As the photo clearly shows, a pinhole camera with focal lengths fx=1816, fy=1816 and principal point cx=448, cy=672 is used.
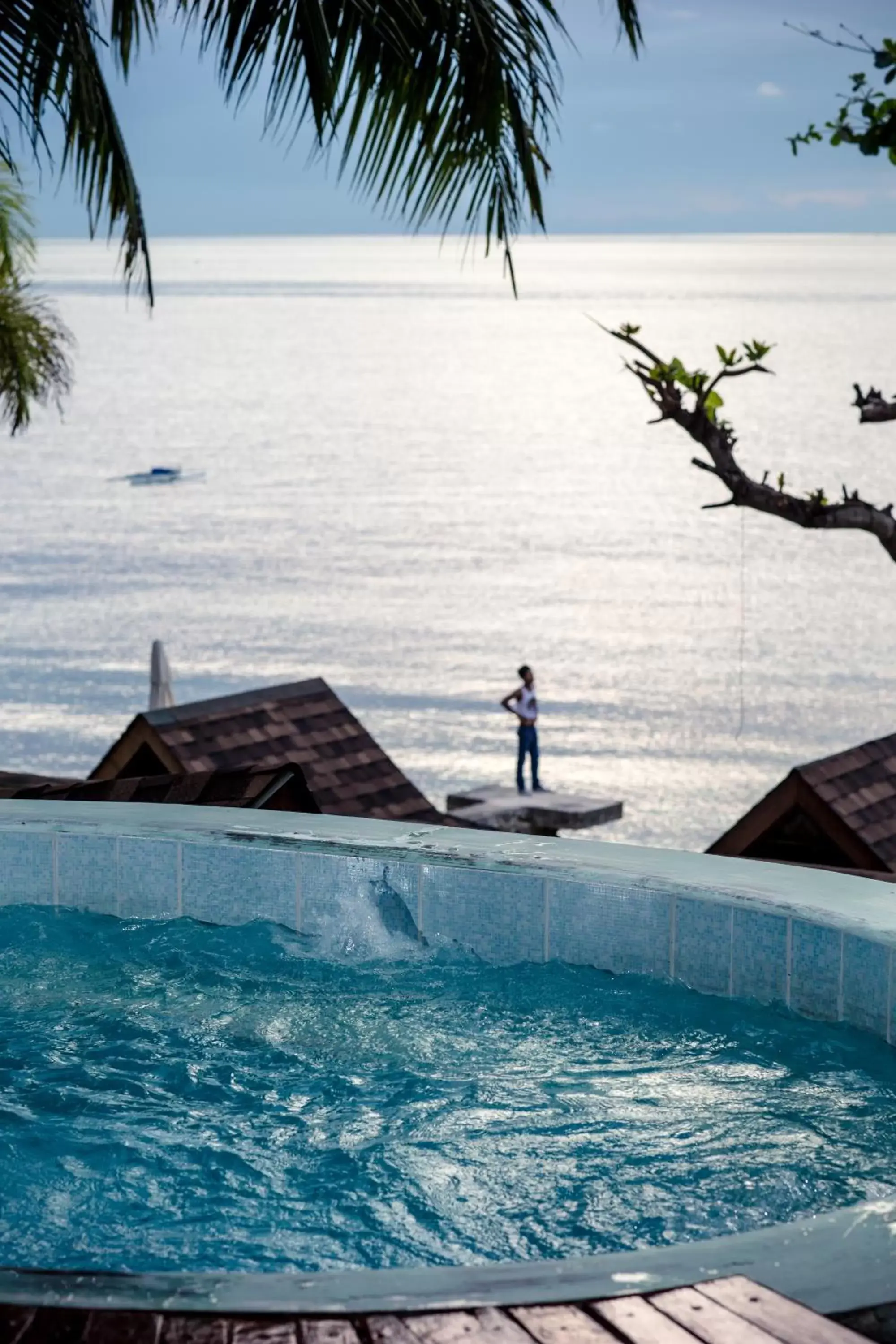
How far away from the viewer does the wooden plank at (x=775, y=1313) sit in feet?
10.0

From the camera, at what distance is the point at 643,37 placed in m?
7.22

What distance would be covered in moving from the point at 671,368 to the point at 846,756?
222 centimetres

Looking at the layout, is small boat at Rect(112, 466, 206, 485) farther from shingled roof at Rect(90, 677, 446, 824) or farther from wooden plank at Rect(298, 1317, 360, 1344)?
wooden plank at Rect(298, 1317, 360, 1344)

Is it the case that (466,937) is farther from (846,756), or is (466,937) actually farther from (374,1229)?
(846,756)

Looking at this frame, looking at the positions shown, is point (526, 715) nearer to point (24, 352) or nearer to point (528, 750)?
point (528, 750)

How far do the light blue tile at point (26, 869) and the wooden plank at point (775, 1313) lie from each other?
4142mm

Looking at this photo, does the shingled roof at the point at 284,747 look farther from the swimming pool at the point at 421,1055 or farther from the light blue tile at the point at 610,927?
the light blue tile at the point at 610,927

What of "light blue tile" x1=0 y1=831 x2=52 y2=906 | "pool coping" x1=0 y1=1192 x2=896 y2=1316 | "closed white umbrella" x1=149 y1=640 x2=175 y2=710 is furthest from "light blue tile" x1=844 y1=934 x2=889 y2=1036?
"closed white umbrella" x1=149 y1=640 x2=175 y2=710

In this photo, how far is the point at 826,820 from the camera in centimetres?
839

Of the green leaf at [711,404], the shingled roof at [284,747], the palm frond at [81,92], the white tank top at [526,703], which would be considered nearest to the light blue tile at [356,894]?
the palm frond at [81,92]

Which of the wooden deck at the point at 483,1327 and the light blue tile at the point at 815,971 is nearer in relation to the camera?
the wooden deck at the point at 483,1327

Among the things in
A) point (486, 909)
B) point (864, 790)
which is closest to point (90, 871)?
point (486, 909)

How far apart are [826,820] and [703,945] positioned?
252 centimetres

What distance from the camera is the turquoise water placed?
4.67 metres
